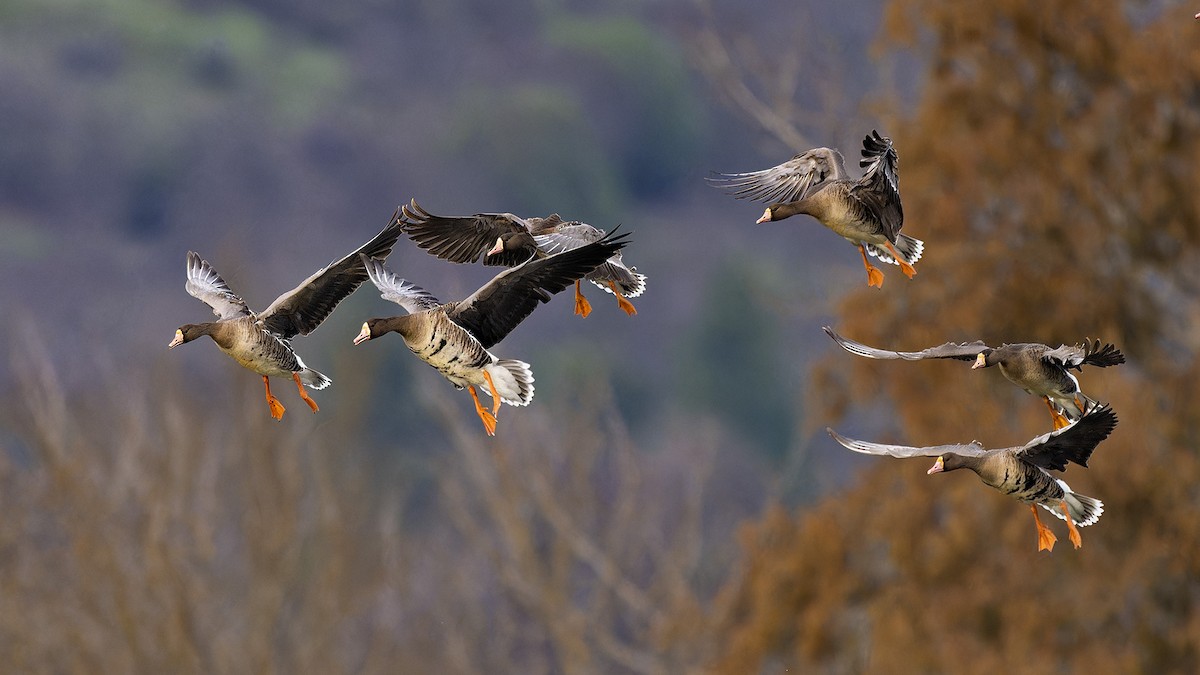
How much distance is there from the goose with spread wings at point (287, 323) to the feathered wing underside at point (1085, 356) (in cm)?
140

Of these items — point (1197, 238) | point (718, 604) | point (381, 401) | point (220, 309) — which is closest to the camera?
point (220, 309)

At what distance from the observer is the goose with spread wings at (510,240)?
3.53m

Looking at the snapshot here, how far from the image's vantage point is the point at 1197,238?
60.4ft

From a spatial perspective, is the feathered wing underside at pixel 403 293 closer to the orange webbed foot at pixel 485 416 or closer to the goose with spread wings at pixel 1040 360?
the orange webbed foot at pixel 485 416

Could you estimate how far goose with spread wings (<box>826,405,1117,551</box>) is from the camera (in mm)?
3133

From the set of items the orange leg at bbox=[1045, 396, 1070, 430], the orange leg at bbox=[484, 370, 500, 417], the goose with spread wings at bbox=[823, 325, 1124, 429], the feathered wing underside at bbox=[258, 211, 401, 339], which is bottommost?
the orange leg at bbox=[484, 370, 500, 417]

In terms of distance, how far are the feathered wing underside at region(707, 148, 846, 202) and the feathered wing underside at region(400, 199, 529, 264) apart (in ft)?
1.72

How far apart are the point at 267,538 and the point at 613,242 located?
22351 mm

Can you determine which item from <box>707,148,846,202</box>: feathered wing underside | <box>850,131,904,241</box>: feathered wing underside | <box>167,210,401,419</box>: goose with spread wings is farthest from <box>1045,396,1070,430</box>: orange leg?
<box>167,210,401,419</box>: goose with spread wings

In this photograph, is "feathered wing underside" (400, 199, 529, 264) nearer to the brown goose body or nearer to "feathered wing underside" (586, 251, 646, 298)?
"feathered wing underside" (586, 251, 646, 298)

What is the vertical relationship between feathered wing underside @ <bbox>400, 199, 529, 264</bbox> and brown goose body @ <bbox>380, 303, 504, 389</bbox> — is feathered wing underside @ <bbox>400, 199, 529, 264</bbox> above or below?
above

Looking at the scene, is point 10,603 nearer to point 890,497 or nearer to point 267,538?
point 267,538

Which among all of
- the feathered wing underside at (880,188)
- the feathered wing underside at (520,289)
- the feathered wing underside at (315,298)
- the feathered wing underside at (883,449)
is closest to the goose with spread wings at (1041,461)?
the feathered wing underside at (883,449)

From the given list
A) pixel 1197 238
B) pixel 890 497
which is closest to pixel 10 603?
pixel 890 497
